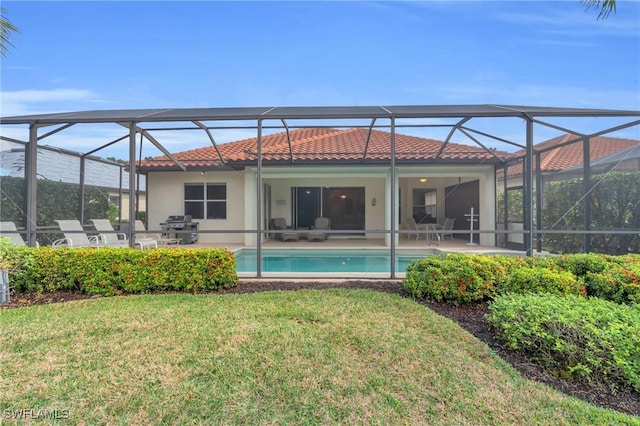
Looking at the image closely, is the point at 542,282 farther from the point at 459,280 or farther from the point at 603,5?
the point at 603,5

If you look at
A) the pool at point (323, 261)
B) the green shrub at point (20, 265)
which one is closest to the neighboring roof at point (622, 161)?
the pool at point (323, 261)

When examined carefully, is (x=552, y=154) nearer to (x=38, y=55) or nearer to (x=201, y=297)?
(x=201, y=297)

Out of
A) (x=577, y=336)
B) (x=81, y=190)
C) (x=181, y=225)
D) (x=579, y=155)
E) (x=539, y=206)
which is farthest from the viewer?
(x=181, y=225)

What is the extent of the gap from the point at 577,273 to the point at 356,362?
4133 mm

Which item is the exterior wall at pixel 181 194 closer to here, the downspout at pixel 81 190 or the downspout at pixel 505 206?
the downspout at pixel 81 190

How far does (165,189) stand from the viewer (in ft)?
48.6

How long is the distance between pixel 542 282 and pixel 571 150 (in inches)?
217

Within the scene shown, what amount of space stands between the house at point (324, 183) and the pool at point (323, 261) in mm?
1028

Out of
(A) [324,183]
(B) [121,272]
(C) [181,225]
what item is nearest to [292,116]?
(B) [121,272]

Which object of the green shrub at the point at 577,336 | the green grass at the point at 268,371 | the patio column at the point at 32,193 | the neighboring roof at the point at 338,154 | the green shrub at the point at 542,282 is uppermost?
the neighboring roof at the point at 338,154

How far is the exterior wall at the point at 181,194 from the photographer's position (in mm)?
14797

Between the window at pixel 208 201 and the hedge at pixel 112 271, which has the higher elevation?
the window at pixel 208 201

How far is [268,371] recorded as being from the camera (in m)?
3.02

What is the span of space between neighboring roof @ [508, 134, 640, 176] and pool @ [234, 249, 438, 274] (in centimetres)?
423
